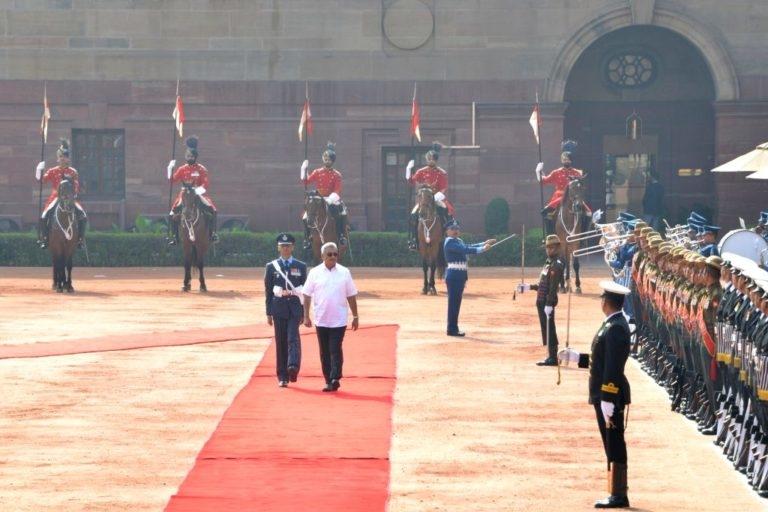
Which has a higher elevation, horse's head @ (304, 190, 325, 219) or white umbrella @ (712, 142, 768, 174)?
white umbrella @ (712, 142, 768, 174)

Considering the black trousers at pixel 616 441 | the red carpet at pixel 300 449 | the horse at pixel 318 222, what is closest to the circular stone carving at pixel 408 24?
the horse at pixel 318 222

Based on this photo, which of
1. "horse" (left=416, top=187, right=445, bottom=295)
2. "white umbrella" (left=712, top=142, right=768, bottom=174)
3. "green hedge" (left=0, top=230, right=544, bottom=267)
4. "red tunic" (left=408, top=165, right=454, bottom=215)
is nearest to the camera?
"white umbrella" (left=712, top=142, right=768, bottom=174)

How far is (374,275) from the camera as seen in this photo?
3825 cm

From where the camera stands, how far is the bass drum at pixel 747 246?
70.7ft

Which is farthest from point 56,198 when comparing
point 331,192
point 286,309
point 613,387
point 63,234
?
point 613,387

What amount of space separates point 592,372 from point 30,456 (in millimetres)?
5438

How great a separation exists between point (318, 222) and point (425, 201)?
2.22m

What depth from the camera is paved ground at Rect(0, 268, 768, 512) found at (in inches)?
551

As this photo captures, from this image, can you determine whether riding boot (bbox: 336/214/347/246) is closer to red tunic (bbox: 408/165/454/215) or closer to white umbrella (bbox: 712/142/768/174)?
red tunic (bbox: 408/165/454/215)

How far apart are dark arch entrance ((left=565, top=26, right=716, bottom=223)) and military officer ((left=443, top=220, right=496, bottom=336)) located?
2050 centimetres

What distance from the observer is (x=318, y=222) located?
33625mm

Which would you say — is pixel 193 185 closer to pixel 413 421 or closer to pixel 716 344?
pixel 413 421

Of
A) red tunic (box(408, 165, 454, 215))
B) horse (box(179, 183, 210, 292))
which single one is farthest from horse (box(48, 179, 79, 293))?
red tunic (box(408, 165, 454, 215))

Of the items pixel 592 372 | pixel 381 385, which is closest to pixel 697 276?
pixel 592 372
